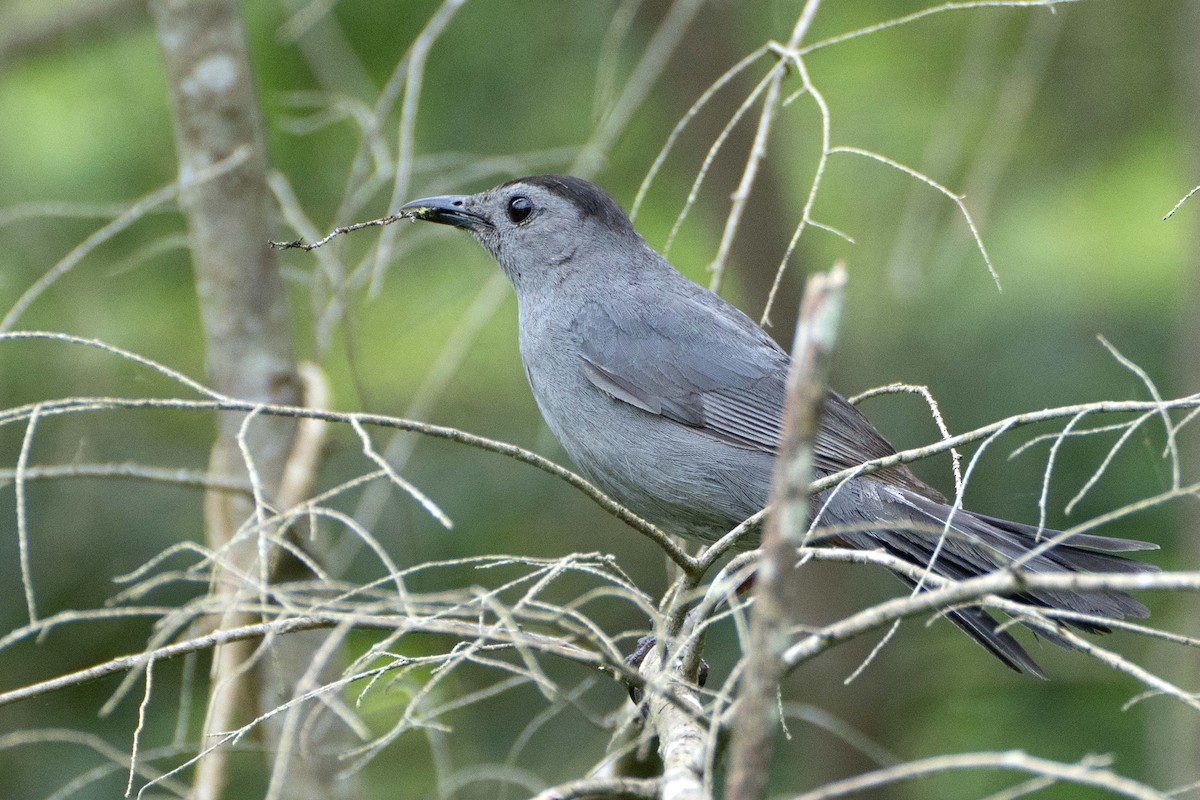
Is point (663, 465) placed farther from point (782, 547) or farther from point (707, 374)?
point (782, 547)

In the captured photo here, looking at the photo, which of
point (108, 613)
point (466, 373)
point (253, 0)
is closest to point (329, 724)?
point (108, 613)

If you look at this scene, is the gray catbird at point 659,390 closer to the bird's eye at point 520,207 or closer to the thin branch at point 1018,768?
the bird's eye at point 520,207

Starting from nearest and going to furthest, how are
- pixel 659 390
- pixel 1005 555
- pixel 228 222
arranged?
pixel 1005 555 < pixel 228 222 < pixel 659 390

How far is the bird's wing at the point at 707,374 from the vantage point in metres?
3.95

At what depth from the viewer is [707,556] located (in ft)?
7.71

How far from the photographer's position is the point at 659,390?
13.2ft

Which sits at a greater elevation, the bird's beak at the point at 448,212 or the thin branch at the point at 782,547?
the bird's beak at the point at 448,212

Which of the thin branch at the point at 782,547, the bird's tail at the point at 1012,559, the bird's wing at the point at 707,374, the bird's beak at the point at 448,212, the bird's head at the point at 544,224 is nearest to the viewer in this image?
the thin branch at the point at 782,547

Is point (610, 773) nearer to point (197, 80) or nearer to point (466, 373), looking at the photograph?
point (197, 80)

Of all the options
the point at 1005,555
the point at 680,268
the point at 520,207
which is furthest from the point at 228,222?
the point at 680,268

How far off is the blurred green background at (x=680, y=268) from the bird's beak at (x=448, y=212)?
49.3 inches

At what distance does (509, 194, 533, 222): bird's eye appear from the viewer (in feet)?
14.8

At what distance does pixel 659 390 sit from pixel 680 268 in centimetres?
245

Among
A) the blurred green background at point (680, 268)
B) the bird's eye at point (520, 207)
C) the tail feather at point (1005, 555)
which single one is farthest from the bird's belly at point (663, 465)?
the blurred green background at point (680, 268)
